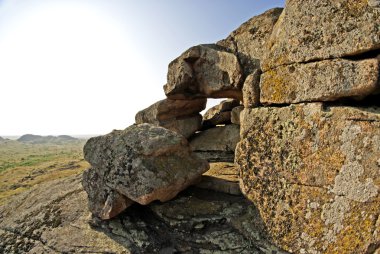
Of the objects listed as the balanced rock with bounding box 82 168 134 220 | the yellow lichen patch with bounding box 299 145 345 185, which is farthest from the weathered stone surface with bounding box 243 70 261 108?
the balanced rock with bounding box 82 168 134 220

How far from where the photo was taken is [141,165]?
985 centimetres

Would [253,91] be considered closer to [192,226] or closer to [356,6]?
[356,6]

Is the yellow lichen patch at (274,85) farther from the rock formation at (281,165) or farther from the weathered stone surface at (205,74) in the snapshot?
the weathered stone surface at (205,74)

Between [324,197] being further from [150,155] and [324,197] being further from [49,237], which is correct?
[49,237]

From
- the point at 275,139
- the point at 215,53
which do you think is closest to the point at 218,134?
the point at 215,53

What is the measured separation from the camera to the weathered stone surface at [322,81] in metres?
7.20

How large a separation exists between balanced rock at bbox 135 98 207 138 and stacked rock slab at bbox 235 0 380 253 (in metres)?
8.40

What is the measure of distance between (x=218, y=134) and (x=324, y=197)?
9213 mm

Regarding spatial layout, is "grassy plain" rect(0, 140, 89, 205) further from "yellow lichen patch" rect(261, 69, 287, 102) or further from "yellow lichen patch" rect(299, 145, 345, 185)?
"yellow lichen patch" rect(299, 145, 345, 185)

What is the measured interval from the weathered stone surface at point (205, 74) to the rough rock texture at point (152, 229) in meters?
5.41

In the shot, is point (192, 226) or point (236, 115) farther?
point (236, 115)

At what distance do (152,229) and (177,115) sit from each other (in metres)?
9.18

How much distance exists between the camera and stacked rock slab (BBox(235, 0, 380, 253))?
7035 millimetres

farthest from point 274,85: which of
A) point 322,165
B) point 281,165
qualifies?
point 322,165
